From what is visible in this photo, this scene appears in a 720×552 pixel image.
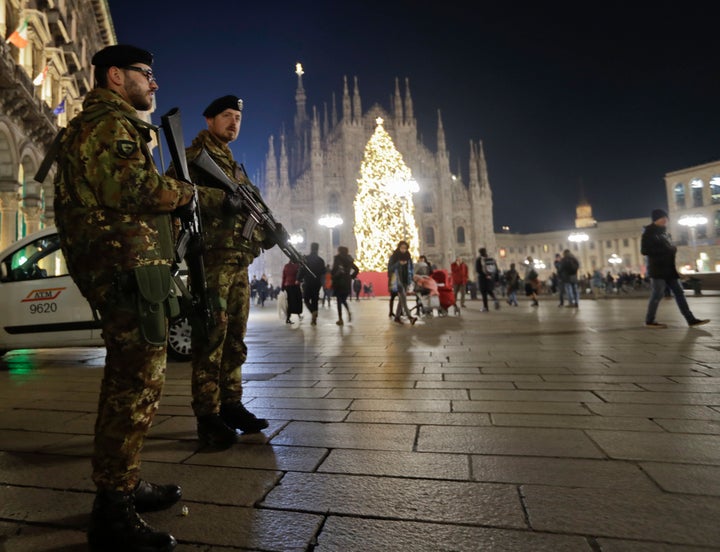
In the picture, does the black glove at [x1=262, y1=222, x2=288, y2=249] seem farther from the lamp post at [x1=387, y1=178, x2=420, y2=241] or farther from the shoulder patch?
the lamp post at [x1=387, y1=178, x2=420, y2=241]

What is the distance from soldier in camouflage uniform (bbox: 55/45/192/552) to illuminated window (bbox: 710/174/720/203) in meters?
56.4

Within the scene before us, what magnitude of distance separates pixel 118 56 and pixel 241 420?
5.93 ft

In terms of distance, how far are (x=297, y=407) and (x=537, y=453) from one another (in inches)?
60.8

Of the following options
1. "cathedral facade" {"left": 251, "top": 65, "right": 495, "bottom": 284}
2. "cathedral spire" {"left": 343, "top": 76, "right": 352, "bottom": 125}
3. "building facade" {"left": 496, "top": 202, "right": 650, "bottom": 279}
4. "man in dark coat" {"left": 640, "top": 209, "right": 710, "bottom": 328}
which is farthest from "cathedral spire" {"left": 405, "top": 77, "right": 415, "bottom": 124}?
"man in dark coat" {"left": 640, "top": 209, "right": 710, "bottom": 328}

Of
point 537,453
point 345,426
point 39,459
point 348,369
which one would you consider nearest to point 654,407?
point 537,453

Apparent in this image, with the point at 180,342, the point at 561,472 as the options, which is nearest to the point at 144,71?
the point at 561,472

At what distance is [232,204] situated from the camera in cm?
229

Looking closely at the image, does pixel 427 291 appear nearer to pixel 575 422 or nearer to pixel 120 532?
pixel 575 422

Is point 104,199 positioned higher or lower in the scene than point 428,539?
higher

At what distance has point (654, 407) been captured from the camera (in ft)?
8.80

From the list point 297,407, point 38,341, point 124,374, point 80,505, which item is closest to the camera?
point 124,374

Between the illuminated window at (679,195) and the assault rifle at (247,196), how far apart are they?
186 ft

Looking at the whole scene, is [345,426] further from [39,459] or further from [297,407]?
[39,459]

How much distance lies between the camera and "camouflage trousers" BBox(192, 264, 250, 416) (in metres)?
2.30
